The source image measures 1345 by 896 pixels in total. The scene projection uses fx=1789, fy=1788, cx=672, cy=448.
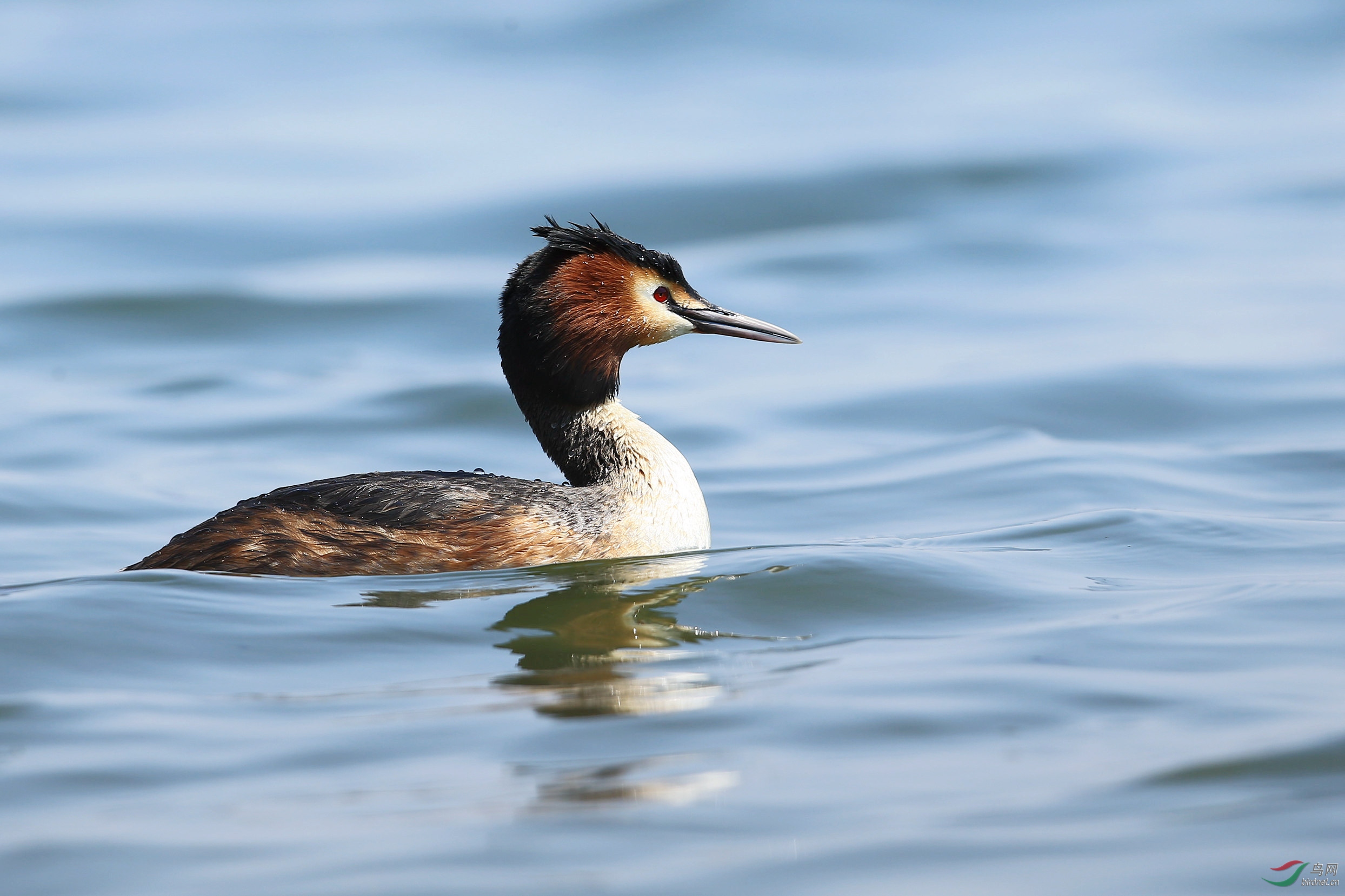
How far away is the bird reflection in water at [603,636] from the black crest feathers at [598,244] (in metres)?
1.33

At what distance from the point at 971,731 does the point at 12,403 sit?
908cm

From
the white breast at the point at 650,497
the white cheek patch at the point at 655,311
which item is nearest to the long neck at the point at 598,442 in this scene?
the white breast at the point at 650,497

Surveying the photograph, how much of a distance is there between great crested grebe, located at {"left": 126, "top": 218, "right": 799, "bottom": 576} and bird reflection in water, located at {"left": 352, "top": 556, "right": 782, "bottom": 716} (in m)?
0.21

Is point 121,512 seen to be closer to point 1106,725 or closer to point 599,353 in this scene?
point 599,353

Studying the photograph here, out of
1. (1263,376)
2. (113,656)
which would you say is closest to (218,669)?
(113,656)

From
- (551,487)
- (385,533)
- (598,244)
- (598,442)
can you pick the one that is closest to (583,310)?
(598,244)

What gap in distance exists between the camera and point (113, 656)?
6.14 metres

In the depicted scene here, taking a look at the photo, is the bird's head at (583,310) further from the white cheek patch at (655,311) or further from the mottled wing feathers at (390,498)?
the mottled wing feathers at (390,498)

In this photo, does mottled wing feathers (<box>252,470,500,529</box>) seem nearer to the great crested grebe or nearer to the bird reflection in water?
the great crested grebe

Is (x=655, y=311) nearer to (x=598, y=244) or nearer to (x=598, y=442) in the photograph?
(x=598, y=244)

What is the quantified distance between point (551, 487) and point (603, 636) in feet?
4.97

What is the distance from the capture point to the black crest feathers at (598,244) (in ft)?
25.2

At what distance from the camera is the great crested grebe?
7156 mm

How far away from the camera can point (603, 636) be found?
20.7ft
